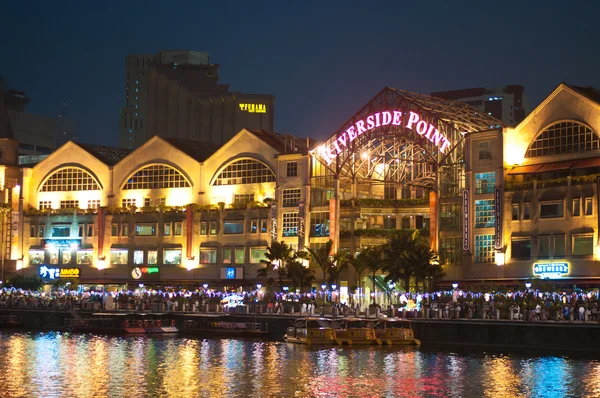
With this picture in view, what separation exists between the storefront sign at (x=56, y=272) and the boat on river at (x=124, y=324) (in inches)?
932

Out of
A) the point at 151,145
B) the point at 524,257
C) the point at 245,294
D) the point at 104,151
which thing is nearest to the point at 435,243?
the point at 524,257

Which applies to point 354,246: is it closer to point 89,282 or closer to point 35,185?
point 89,282

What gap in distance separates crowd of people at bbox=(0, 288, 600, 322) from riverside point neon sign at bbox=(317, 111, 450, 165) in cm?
1771

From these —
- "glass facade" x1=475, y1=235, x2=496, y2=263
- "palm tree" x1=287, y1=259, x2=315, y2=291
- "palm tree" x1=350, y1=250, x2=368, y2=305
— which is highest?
"glass facade" x1=475, y1=235, x2=496, y2=263

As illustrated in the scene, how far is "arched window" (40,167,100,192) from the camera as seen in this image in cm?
14875

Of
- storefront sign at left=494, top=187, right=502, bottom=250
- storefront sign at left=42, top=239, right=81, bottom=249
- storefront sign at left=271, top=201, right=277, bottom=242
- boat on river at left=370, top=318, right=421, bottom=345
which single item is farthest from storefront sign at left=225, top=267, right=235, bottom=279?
boat on river at left=370, top=318, right=421, bottom=345

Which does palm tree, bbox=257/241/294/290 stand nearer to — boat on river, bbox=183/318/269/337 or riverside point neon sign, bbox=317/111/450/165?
boat on river, bbox=183/318/269/337

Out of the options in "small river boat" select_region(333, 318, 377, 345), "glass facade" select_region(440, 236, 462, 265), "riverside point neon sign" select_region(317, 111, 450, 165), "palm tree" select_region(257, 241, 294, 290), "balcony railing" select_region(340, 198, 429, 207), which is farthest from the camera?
"balcony railing" select_region(340, 198, 429, 207)

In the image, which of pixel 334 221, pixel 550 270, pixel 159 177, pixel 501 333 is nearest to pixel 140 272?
pixel 159 177

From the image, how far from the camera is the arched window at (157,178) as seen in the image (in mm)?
142125

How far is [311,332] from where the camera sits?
98.5 m

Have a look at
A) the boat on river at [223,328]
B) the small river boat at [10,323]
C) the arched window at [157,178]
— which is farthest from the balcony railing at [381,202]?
the small river boat at [10,323]

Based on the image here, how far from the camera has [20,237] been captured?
149m

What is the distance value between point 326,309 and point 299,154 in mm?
25502
